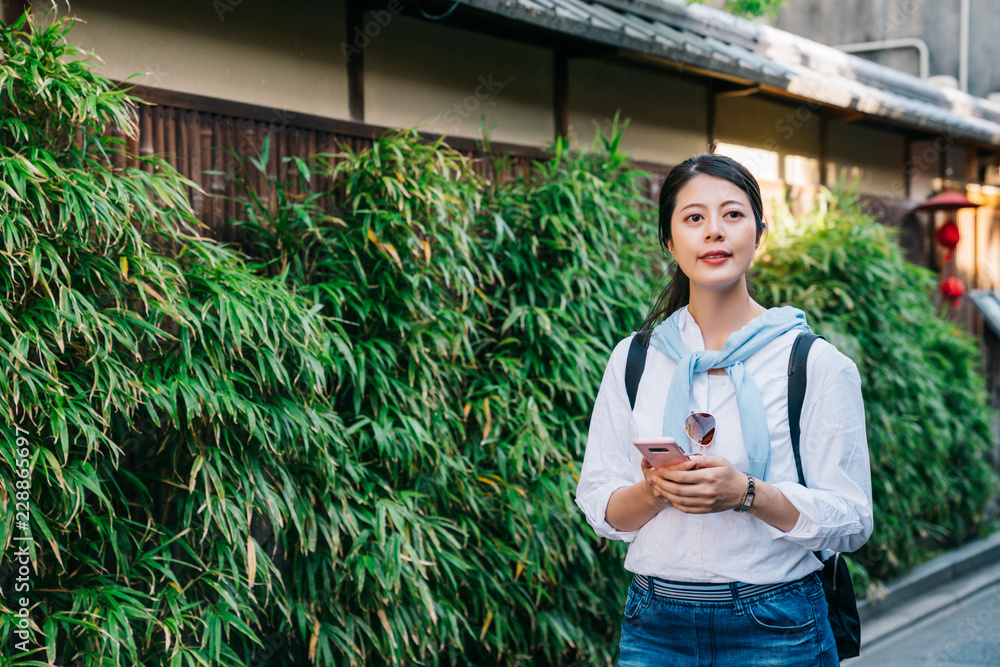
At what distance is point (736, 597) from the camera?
209 centimetres

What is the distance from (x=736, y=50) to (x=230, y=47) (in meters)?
4.36

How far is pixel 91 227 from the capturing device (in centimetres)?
310

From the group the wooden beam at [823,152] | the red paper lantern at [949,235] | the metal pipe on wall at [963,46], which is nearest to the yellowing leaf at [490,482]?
the wooden beam at [823,152]

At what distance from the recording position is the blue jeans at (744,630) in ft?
6.81

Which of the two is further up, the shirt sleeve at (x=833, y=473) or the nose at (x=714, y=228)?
the nose at (x=714, y=228)

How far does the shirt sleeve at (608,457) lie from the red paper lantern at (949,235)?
8.77 meters

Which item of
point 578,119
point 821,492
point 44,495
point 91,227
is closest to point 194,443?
point 44,495

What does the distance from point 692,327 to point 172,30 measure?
9.52 feet

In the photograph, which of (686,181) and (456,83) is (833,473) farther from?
(456,83)

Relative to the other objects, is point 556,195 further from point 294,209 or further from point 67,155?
point 67,155

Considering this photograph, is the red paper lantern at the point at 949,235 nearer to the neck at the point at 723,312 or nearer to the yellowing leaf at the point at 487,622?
the yellowing leaf at the point at 487,622
